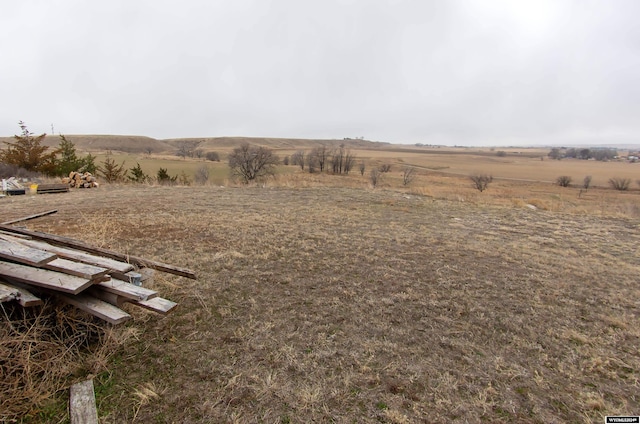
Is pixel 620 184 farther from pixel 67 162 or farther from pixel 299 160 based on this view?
pixel 67 162

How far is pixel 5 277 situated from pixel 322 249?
4.50m

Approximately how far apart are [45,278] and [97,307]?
50cm

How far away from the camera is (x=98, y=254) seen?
3.74 meters

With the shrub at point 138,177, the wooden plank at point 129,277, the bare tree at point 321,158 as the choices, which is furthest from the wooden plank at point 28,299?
the bare tree at point 321,158

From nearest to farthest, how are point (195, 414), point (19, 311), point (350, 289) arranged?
point (195, 414), point (19, 311), point (350, 289)

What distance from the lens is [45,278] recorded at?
2.50 meters

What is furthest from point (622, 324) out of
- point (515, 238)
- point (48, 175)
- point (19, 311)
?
point (48, 175)

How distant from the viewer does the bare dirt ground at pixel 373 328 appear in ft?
7.56

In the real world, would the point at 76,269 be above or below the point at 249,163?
below

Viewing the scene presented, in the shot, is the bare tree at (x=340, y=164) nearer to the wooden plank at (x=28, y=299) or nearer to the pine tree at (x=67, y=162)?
the pine tree at (x=67, y=162)

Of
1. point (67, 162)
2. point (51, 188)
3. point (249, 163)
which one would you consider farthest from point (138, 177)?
point (249, 163)

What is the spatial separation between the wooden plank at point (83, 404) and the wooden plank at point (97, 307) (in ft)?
1.69

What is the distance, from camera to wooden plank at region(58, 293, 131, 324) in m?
2.44

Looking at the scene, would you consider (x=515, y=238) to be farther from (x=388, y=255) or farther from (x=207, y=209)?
(x=207, y=209)
